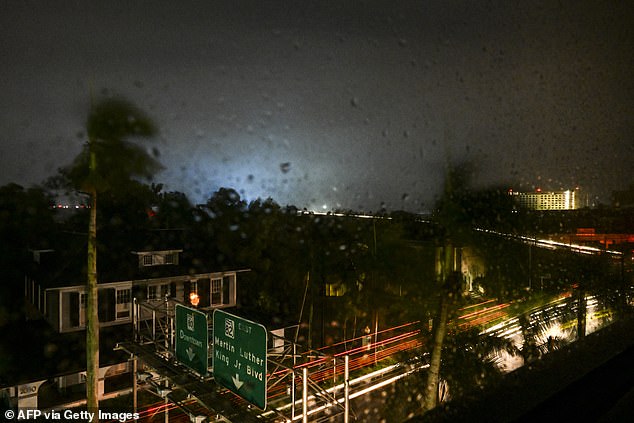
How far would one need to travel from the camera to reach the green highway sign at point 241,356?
134 inches

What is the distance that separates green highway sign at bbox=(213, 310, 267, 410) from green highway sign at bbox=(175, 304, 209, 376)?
334 millimetres

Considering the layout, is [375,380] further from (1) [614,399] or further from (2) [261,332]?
(1) [614,399]

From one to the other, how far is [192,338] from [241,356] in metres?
0.88

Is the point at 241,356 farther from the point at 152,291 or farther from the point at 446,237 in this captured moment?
the point at 152,291

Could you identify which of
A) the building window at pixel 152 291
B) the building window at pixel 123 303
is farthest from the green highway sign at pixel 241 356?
the building window at pixel 152 291

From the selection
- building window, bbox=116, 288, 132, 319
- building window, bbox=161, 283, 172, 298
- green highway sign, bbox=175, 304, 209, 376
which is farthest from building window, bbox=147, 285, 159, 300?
green highway sign, bbox=175, 304, 209, 376

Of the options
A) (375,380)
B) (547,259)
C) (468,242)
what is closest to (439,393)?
(468,242)

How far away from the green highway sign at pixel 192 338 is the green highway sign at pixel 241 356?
1.10ft

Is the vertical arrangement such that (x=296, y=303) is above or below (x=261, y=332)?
below

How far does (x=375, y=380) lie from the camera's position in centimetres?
829

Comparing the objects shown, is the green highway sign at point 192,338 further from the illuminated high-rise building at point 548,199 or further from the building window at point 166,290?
the building window at point 166,290

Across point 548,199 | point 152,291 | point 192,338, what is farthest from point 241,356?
point 152,291

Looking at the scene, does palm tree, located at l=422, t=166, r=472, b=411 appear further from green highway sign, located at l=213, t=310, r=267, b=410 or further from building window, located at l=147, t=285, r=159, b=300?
building window, located at l=147, t=285, r=159, b=300

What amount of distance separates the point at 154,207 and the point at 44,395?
511cm
